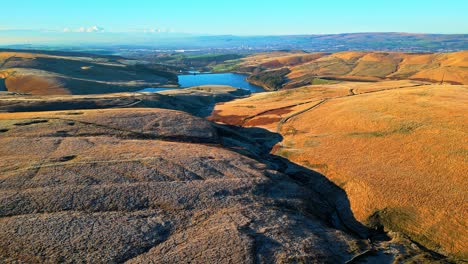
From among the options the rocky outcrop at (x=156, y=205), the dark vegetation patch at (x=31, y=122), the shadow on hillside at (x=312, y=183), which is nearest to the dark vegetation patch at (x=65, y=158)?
the rocky outcrop at (x=156, y=205)

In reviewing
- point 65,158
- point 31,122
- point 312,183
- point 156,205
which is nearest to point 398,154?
point 312,183

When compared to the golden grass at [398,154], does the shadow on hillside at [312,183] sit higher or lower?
lower

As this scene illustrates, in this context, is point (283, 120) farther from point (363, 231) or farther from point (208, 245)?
point (208, 245)

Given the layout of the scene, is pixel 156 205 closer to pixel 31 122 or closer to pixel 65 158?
pixel 65 158

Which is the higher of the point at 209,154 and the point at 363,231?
the point at 209,154

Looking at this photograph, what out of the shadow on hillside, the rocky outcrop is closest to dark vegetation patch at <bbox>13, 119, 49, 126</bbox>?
the rocky outcrop

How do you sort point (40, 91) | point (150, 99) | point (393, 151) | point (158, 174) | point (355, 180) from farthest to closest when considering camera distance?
point (40, 91) < point (150, 99) < point (393, 151) < point (355, 180) < point (158, 174)

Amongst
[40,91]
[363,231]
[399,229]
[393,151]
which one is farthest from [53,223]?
[40,91]

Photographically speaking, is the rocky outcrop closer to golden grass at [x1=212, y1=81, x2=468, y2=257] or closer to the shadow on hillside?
the shadow on hillside

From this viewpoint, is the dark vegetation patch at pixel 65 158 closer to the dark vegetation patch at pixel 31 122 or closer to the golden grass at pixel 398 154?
the dark vegetation patch at pixel 31 122
